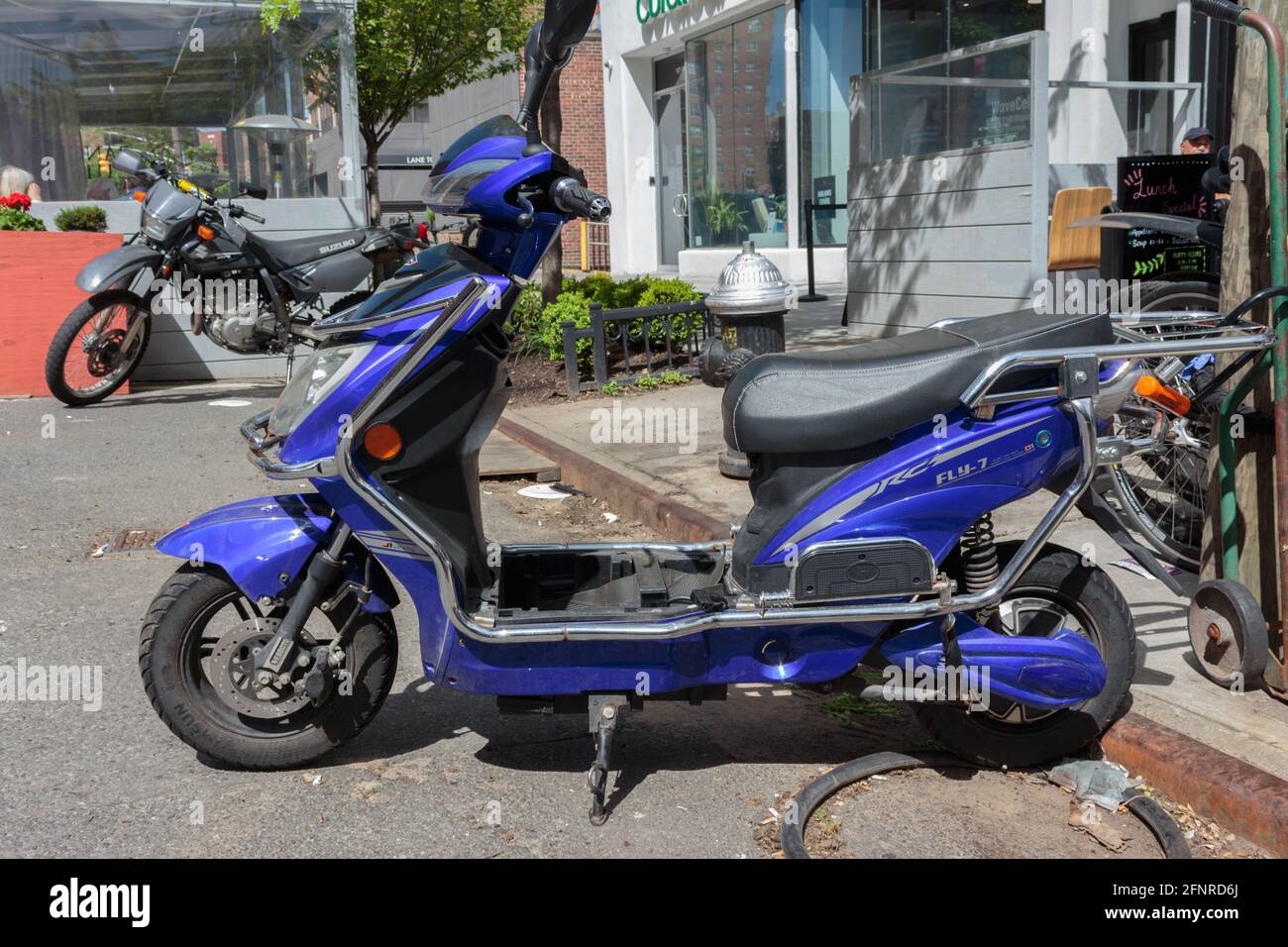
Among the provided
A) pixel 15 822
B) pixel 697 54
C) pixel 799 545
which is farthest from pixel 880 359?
pixel 697 54

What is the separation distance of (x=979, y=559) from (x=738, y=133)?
1826cm

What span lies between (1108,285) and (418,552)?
4781mm

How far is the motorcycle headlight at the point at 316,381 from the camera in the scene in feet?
11.2

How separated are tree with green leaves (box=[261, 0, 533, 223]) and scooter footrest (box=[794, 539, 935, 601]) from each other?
58.5 ft

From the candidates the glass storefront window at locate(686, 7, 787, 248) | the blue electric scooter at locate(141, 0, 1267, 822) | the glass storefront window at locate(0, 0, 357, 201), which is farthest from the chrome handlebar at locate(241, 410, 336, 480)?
the glass storefront window at locate(686, 7, 787, 248)

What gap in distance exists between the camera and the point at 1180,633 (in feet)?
14.2

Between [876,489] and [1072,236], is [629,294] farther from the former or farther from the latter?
[876,489]

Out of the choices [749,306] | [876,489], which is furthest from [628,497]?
[876,489]

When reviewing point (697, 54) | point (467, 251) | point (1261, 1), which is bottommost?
point (467, 251)

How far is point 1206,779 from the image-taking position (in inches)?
129

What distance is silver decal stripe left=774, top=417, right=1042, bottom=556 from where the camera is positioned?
3.27 metres

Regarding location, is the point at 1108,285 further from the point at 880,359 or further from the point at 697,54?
the point at 697,54

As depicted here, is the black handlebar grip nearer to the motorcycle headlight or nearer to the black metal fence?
the motorcycle headlight

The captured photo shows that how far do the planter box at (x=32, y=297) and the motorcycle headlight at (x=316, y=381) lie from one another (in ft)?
26.0
